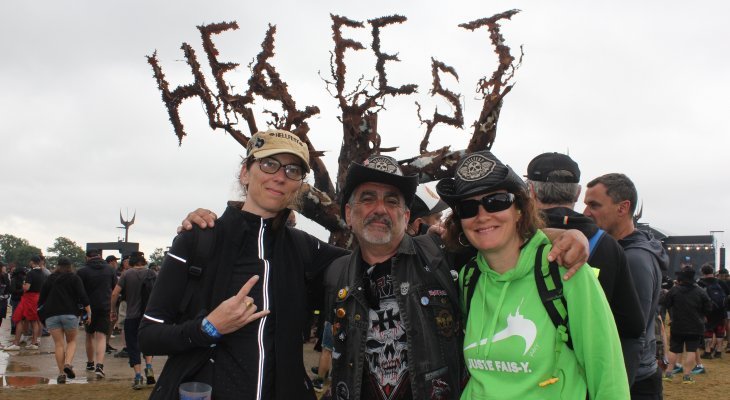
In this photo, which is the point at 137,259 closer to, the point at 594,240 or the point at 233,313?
the point at 233,313

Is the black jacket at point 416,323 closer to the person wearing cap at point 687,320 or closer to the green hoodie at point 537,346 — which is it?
the green hoodie at point 537,346

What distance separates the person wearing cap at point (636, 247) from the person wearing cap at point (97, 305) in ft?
29.0

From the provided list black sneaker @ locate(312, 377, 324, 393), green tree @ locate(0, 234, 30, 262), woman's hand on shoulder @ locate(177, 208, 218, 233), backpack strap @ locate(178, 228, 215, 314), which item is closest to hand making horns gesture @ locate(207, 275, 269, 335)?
backpack strap @ locate(178, 228, 215, 314)

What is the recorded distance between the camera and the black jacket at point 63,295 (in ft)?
32.0

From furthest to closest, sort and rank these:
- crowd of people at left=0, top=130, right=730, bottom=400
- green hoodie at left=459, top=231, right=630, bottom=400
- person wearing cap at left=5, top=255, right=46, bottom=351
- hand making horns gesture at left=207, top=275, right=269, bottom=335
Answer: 1. person wearing cap at left=5, top=255, right=46, bottom=351
2. hand making horns gesture at left=207, top=275, right=269, bottom=335
3. crowd of people at left=0, top=130, right=730, bottom=400
4. green hoodie at left=459, top=231, right=630, bottom=400

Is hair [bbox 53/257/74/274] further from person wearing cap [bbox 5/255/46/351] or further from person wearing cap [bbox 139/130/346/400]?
person wearing cap [bbox 139/130/346/400]

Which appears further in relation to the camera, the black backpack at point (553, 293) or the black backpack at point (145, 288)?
the black backpack at point (145, 288)

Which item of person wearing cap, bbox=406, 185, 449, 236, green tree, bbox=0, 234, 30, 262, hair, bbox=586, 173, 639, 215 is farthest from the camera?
green tree, bbox=0, 234, 30, 262

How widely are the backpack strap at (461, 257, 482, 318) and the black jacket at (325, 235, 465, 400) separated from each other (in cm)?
7

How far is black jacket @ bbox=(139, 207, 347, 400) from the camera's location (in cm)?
258

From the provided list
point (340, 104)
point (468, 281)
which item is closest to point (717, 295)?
point (340, 104)

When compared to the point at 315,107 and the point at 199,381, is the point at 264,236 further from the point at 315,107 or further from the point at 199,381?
the point at 315,107

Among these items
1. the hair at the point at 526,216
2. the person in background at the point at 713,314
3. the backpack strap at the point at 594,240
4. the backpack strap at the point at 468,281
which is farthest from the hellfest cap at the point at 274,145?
the person in background at the point at 713,314

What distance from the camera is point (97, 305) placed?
10.2 metres
